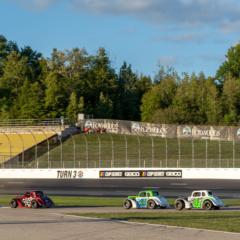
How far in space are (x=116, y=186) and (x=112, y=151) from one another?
752 inches

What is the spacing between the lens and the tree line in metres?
110

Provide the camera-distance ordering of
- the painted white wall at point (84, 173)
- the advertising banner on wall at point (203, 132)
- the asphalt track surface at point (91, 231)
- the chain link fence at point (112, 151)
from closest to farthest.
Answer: the asphalt track surface at point (91, 231)
the painted white wall at point (84, 173)
the chain link fence at point (112, 151)
the advertising banner on wall at point (203, 132)

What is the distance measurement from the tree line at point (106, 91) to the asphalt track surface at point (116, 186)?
49324 millimetres

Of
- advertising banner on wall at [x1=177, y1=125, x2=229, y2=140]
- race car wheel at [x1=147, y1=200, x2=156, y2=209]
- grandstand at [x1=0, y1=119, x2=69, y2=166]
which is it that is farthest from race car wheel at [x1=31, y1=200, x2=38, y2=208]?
advertising banner on wall at [x1=177, y1=125, x2=229, y2=140]

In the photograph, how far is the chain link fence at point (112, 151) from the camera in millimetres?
61031

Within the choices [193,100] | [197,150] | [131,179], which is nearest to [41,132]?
[197,150]

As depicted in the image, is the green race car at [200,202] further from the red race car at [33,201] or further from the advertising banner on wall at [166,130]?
the advertising banner on wall at [166,130]

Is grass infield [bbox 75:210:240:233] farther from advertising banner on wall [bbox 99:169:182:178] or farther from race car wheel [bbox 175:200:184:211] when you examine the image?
advertising banner on wall [bbox 99:169:182:178]

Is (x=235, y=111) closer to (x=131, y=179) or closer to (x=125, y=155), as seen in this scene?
(x=125, y=155)

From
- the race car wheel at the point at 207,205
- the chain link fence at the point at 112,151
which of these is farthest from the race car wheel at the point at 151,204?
the chain link fence at the point at 112,151

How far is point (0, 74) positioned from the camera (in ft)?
431

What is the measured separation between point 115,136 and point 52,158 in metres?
14.4

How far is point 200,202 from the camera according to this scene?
29.7 m

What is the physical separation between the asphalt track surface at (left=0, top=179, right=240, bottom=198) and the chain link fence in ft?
14.8
